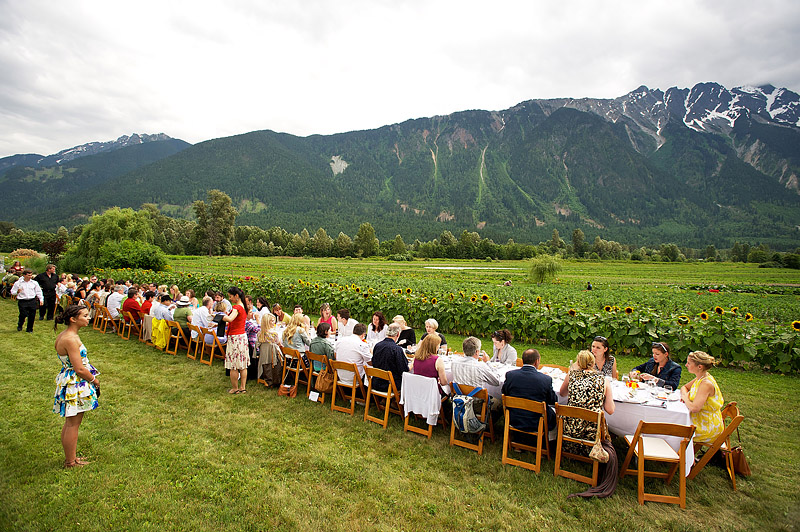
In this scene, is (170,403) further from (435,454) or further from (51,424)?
(435,454)

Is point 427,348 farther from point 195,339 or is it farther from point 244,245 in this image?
point 244,245

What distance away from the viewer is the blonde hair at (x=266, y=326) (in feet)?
23.6

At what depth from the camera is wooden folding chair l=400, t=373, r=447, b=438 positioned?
5.40 metres

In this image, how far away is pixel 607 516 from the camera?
3.91 meters

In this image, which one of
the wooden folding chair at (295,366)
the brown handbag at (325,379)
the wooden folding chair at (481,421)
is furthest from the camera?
the wooden folding chair at (295,366)

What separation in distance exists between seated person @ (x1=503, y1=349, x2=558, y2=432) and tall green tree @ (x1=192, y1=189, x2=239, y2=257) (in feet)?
249

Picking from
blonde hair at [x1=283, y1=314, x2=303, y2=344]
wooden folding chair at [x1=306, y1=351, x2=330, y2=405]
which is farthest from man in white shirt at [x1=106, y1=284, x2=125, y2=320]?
wooden folding chair at [x1=306, y1=351, x2=330, y2=405]

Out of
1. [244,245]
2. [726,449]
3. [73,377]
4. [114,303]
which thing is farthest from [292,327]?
[244,245]

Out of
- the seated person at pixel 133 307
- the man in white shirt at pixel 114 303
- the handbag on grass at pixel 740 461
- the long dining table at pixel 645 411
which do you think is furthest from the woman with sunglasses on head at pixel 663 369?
the man in white shirt at pixel 114 303

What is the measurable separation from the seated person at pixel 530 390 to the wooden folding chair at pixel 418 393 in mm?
1046

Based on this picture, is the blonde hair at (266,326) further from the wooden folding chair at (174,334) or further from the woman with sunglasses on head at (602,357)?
the woman with sunglasses on head at (602,357)

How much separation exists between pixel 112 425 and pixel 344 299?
31.8 feet

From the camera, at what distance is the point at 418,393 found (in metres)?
5.56

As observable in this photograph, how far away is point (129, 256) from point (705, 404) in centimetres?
3415
